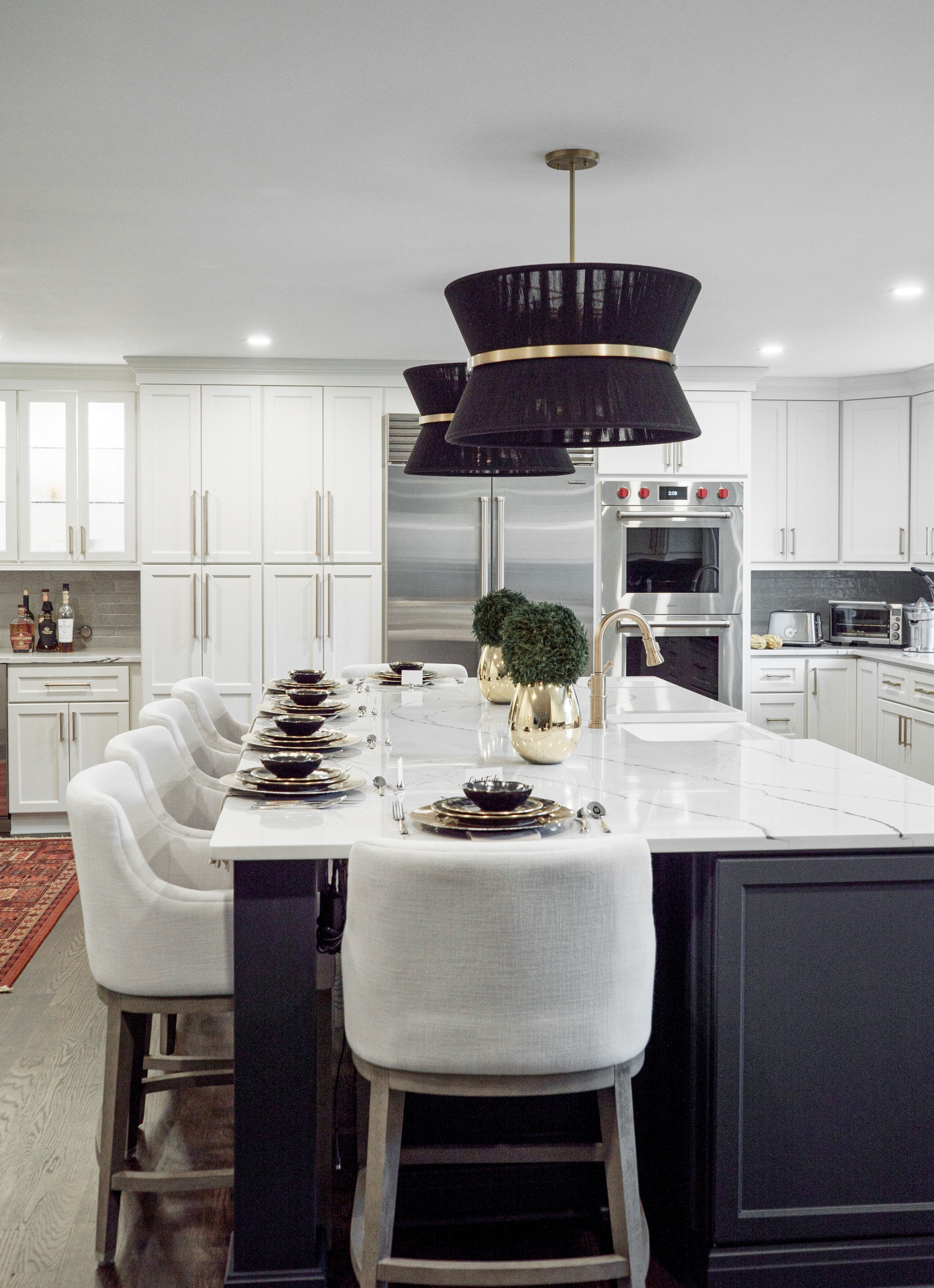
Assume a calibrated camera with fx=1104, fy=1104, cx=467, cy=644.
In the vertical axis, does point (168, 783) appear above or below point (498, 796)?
below

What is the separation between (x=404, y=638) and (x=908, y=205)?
10.5ft

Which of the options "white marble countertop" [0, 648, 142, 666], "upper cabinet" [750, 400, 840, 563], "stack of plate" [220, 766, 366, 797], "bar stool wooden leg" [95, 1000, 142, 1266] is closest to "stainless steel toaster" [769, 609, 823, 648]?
"upper cabinet" [750, 400, 840, 563]

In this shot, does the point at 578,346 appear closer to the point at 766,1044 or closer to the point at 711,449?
the point at 766,1044

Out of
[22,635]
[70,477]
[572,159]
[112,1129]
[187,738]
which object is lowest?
[112,1129]

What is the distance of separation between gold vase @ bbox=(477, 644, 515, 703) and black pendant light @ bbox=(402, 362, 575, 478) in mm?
641

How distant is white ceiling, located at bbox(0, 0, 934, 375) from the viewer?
208 cm

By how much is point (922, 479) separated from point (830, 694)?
1.24 metres

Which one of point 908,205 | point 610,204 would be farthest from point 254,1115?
point 908,205

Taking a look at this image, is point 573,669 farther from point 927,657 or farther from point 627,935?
point 927,657

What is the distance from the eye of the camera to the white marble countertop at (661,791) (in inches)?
73.2

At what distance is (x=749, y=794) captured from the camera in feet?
7.19

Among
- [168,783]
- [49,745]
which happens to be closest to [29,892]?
[49,745]

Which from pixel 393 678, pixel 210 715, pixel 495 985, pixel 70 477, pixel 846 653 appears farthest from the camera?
pixel 846 653

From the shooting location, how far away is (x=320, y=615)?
5641 mm
